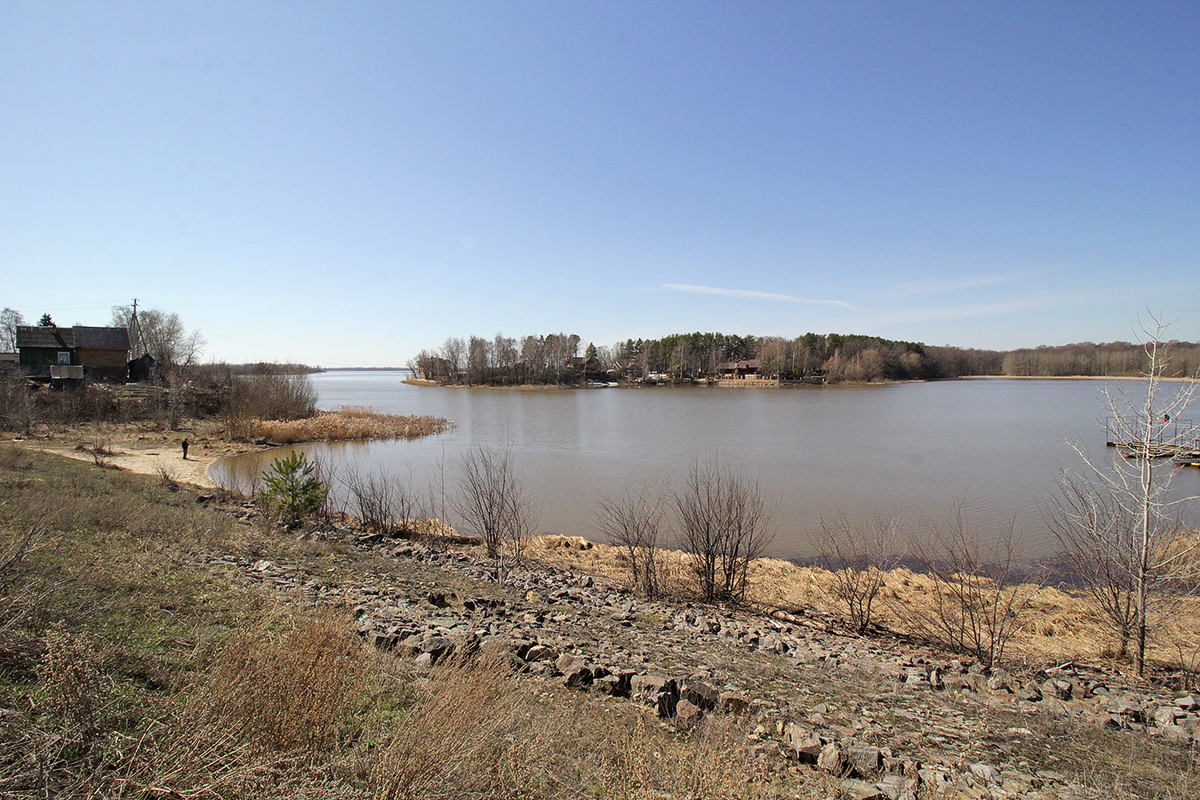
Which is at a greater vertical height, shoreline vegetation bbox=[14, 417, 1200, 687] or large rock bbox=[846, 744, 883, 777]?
large rock bbox=[846, 744, 883, 777]


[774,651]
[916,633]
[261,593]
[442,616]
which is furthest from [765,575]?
[261,593]

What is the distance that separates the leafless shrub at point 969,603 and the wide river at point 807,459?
91.3 inches

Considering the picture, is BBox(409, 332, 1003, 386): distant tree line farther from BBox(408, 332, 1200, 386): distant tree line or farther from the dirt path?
the dirt path

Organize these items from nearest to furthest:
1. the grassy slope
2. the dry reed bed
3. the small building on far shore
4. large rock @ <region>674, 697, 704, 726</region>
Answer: the grassy slope, large rock @ <region>674, 697, 704, 726</region>, the dry reed bed, the small building on far shore

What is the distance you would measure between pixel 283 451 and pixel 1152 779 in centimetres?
3488

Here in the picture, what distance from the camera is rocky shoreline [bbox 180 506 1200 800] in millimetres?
4445

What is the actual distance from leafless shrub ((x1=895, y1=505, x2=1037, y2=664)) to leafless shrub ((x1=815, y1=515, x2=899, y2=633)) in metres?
0.57

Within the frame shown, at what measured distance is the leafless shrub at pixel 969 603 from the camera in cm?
744

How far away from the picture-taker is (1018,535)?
46.5 ft

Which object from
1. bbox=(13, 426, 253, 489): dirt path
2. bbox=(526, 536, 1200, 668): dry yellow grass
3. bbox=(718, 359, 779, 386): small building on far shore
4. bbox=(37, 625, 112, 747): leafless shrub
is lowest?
bbox=(526, 536, 1200, 668): dry yellow grass

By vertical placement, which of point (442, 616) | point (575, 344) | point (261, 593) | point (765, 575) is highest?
point (575, 344)

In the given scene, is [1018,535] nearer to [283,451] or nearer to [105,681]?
[105,681]

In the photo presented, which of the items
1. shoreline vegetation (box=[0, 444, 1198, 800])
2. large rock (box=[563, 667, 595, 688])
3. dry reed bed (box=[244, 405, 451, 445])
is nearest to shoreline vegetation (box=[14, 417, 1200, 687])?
shoreline vegetation (box=[0, 444, 1198, 800])

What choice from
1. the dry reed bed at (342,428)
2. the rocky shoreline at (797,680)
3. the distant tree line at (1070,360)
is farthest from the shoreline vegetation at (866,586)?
the distant tree line at (1070,360)
